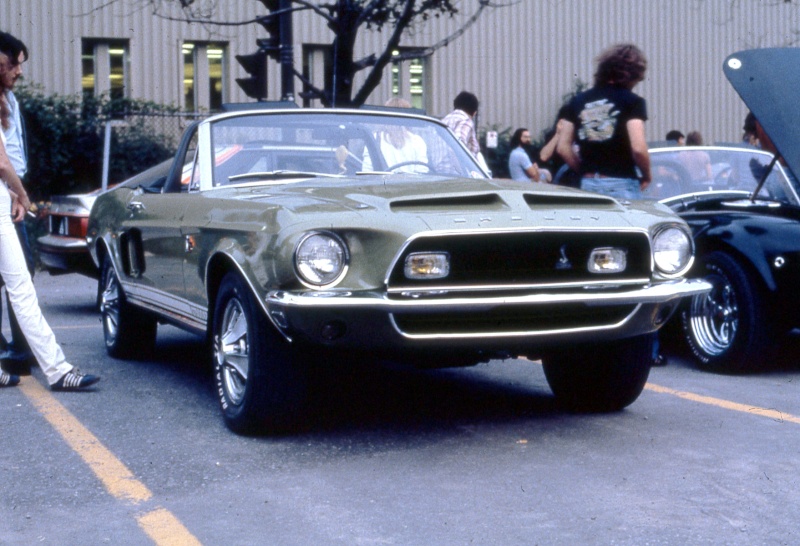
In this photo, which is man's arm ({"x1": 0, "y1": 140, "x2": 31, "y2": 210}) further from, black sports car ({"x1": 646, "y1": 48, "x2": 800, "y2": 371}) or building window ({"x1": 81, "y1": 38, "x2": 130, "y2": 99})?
building window ({"x1": 81, "y1": 38, "x2": 130, "y2": 99})

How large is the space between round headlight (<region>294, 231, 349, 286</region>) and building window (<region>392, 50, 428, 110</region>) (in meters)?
18.4

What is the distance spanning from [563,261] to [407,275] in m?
0.66

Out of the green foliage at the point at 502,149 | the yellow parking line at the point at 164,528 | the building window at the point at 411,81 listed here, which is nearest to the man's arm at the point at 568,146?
the yellow parking line at the point at 164,528

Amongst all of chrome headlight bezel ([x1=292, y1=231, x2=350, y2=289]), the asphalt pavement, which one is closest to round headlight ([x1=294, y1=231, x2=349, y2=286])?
chrome headlight bezel ([x1=292, y1=231, x2=350, y2=289])

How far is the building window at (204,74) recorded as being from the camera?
21.5m

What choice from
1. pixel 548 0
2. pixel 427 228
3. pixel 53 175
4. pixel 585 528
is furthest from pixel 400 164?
pixel 548 0

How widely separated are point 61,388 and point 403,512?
2.97 metres

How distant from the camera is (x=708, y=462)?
4.72m

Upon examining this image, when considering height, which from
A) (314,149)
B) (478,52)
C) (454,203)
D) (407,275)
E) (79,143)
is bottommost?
(407,275)

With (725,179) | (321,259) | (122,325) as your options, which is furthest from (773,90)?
(122,325)

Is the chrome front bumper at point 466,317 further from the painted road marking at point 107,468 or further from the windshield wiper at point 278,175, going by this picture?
the windshield wiper at point 278,175

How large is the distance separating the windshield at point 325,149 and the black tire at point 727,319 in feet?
5.38

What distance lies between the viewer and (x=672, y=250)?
5.17 m

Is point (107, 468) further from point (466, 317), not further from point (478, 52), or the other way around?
point (478, 52)
